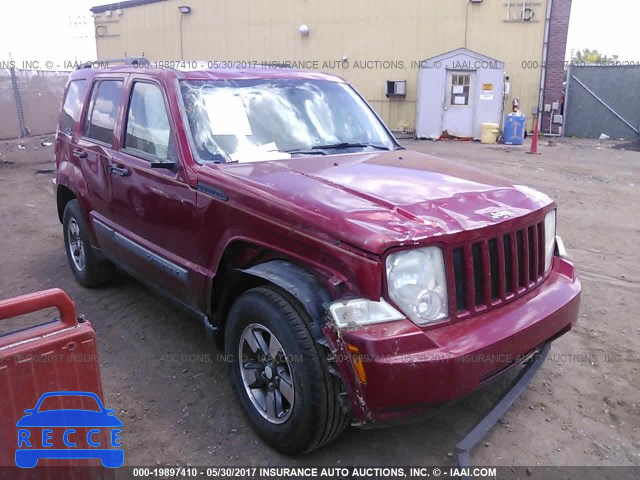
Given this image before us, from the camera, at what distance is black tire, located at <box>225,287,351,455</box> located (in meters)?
2.61

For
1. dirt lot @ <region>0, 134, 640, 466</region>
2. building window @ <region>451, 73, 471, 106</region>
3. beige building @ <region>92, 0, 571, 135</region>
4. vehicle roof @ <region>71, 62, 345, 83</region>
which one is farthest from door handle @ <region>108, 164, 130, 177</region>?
building window @ <region>451, 73, 471, 106</region>

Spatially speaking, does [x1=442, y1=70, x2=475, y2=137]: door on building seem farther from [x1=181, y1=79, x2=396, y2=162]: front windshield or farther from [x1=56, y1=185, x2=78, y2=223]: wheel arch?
[x1=56, y1=185, x2=78, y2=223]: wheel arch

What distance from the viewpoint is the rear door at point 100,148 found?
4402 millimetres

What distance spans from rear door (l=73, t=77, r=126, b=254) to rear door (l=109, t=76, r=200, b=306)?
0.15m

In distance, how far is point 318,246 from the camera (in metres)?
2.64

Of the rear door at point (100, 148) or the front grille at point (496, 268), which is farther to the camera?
the rear door at point (100, 148)

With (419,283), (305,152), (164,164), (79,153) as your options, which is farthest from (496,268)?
(79,153)

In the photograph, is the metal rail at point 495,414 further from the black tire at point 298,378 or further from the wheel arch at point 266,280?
the wheel arch at point 266,280

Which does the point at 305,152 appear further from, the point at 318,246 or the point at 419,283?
the point at 419,283

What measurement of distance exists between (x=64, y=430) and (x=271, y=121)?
2.32m

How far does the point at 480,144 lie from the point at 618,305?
1242 centimetres

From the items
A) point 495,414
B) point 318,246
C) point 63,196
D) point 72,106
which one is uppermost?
point 72,106

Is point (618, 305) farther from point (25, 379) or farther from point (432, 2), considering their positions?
point (432, 2)

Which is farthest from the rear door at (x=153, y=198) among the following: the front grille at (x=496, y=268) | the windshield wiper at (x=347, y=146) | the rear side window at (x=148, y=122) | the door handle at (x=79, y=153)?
the front grille at (x=496, y=268)
